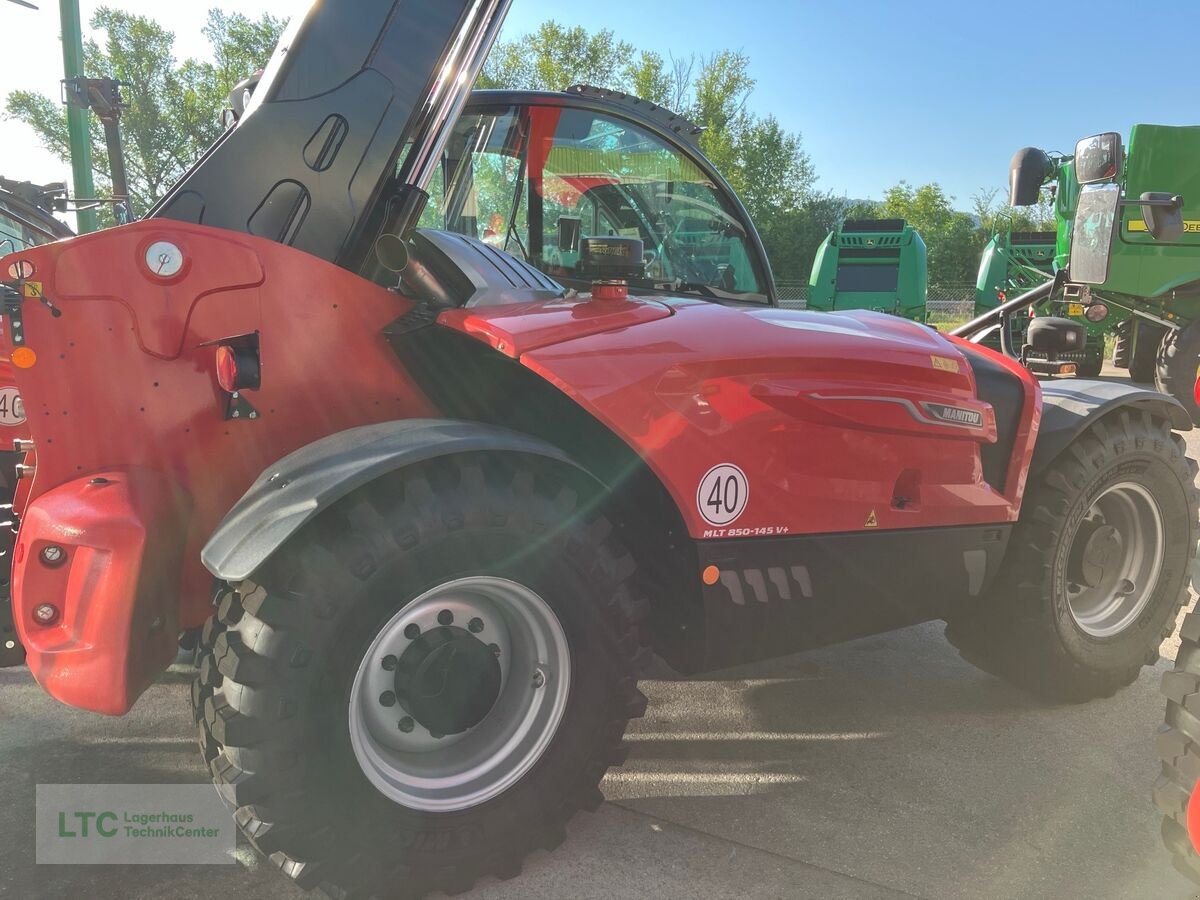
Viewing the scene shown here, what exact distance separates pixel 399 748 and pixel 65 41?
369 inches

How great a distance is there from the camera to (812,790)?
111 inches

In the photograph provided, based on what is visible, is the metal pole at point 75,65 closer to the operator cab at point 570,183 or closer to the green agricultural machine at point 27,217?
the green agricultural machine at point 27,217

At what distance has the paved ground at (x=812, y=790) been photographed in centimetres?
234

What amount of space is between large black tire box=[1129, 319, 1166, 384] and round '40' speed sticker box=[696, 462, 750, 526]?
1156 cm

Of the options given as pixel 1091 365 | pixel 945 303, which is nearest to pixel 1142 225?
pixel 1091 365

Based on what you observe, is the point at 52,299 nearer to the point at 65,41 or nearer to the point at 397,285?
the point at 397,285

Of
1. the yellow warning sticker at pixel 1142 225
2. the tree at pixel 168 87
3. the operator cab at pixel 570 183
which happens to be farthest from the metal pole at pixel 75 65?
the tree at pixel 168 87

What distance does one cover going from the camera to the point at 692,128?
377 cm

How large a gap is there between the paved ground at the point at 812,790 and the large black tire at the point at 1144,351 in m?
10.1

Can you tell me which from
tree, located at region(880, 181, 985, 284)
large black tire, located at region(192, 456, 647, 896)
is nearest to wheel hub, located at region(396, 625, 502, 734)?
large black tire, located at region(192, 456, 647, 896)

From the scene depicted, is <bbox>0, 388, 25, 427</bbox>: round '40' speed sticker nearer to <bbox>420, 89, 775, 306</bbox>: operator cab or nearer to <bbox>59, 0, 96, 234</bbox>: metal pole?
<bbox>420, 89, 775, 306</bbox>: operator cab

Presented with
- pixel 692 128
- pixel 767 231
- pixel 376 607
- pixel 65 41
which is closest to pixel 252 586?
pixel 376 607

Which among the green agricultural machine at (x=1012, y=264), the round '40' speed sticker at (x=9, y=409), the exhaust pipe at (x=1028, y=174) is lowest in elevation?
the round '40' speed sticker at (x=9, y=409)

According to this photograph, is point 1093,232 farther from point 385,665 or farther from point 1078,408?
point 385,665
